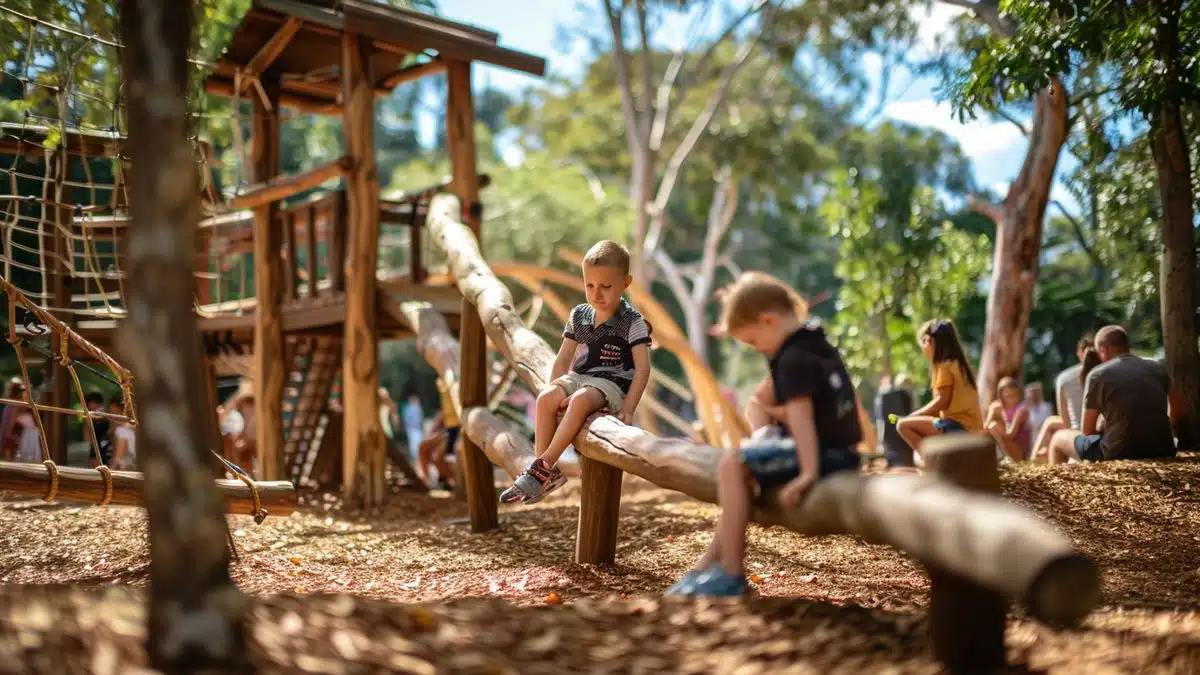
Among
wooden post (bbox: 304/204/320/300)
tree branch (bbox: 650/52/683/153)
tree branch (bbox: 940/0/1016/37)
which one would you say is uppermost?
tree branch (bbox: 650/52/683/153)

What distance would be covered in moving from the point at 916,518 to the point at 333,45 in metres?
8.61

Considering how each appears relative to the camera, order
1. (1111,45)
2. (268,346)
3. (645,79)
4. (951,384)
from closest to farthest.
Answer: (951,384)
(1111,45)
(268,346)
(645,79)

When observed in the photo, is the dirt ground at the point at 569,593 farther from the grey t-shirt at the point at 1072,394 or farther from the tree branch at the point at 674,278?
the tree branch at the point at 674,278

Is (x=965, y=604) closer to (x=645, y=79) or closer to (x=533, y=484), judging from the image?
(x=533, y=484)

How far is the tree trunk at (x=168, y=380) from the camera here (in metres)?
2.24

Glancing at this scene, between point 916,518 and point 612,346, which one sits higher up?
point 612,346

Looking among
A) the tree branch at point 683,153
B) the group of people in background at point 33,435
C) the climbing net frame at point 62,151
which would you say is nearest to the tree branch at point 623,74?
the tree branch at point 683,153

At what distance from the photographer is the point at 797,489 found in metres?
3.20

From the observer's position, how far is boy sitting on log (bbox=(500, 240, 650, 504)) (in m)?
4.74

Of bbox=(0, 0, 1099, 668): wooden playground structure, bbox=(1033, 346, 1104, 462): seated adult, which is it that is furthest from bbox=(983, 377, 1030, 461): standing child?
bbox=(0, 0, 1099, 668): wooden playground structure

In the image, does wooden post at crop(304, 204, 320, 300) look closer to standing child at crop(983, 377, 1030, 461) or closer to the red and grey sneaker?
the red and grey sneaker

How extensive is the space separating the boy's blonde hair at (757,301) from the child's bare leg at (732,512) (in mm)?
452

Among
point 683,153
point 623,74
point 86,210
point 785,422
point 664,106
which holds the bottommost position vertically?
point 785,422

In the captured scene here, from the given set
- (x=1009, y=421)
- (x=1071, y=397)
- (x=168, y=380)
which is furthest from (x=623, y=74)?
(x=168, y=380)
